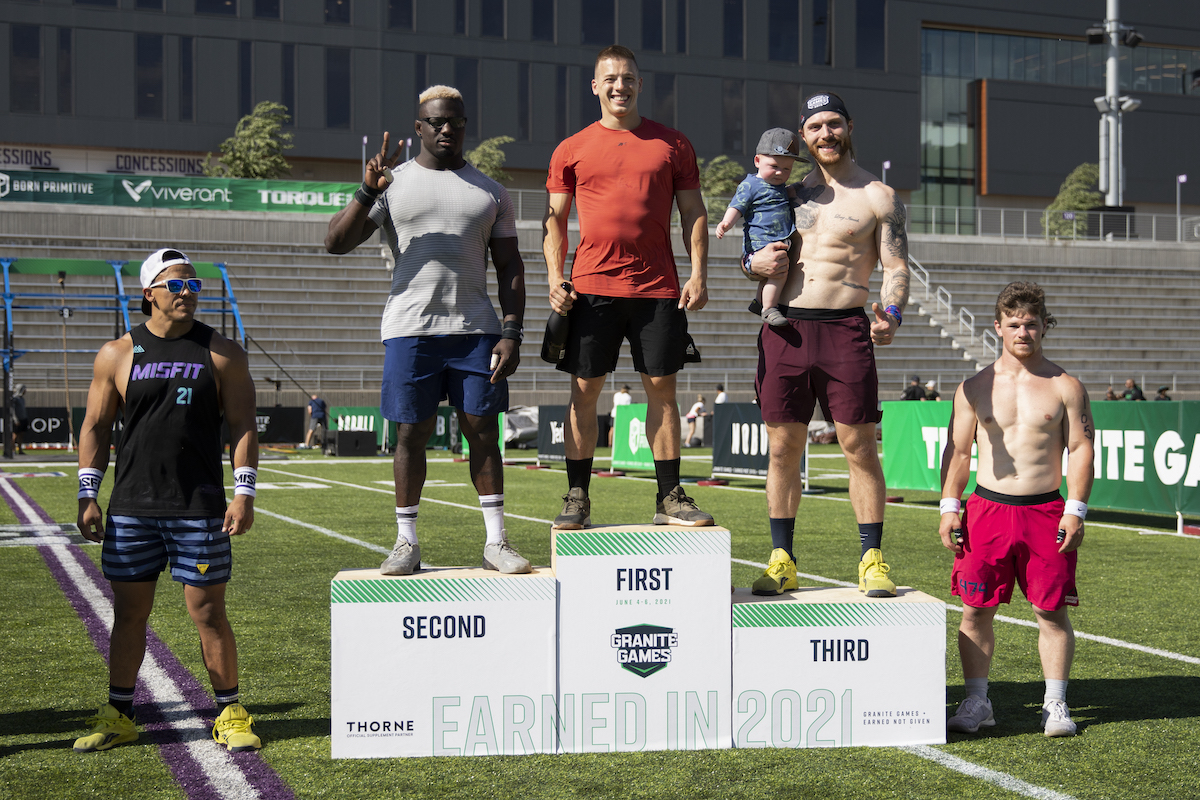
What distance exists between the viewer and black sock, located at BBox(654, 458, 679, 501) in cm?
529

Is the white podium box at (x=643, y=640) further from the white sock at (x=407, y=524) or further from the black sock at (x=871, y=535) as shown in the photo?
the black sock at (x=871, y=535)

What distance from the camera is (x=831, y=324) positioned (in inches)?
205

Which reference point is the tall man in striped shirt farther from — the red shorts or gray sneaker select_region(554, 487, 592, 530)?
the red shorts

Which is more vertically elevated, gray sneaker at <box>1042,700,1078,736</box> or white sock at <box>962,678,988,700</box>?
white sock at <box>962,678,988,700</box>

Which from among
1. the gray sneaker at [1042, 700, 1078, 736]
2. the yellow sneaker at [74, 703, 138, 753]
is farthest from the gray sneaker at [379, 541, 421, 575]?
the gray sneaker at [1042, 700, 1078, 736]

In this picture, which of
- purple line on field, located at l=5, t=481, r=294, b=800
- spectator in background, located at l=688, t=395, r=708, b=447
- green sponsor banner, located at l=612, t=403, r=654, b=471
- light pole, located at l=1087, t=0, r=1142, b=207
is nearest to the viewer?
purple line on field, located at l=5, t=481, r=294, b=800

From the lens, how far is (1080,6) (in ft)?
197

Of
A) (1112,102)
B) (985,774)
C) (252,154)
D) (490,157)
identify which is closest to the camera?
(985,774)

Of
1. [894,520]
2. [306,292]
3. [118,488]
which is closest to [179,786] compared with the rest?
[118,488]

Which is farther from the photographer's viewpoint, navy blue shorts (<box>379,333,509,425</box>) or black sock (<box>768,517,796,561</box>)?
black sock (<box>768,517,796,561</box>)

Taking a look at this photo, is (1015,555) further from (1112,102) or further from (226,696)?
(1112,102)

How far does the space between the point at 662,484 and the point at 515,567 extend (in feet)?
2.75

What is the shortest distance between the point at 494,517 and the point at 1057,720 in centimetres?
237

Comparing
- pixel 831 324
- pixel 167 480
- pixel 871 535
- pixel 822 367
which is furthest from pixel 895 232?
pixel 167 480
